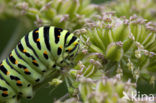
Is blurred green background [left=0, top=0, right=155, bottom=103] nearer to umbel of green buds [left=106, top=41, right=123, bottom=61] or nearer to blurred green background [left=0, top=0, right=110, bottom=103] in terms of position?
blurred green background [left=0, top=0, right=110, bottom=103]

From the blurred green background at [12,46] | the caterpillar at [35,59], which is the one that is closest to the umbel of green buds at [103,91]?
the caterpillar at [35,59]

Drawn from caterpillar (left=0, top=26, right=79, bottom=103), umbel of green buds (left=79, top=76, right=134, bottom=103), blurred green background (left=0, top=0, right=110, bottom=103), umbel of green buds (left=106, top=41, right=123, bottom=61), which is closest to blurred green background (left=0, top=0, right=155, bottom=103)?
blurred green background (left=0, top=0, right=110, bottom=103)

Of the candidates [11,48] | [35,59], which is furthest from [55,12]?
[11,48]

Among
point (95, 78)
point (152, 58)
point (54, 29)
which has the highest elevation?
point (54, 29)

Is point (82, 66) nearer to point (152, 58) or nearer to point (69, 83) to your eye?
point (69, 83)

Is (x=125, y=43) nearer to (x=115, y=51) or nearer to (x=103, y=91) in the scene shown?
(x=115, y=51)

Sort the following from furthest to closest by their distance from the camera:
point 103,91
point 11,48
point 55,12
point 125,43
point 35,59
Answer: point 11,48, point 55,12, point 125,43, point 35,59, point 103,91

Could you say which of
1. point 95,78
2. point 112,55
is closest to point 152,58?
point 112,55

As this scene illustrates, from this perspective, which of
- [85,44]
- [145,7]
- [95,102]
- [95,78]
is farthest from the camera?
[145,7]
